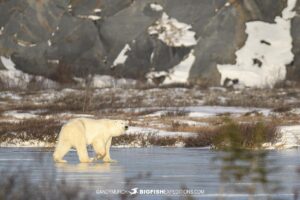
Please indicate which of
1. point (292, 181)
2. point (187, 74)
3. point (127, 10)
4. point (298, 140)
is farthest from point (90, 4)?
point (292, 181)

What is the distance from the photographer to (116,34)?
184 feet

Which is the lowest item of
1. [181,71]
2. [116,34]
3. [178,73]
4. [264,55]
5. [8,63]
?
[178,73]

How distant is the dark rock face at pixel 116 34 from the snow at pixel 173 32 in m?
0.31

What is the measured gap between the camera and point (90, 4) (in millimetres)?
57719

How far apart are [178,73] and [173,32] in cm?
304

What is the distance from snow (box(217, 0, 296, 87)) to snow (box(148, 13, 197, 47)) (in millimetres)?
3039

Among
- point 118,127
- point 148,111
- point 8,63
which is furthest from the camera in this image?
point 8,63

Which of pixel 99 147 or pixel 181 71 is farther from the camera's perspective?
pixel 181 71

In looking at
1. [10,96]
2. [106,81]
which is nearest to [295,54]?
[106,81]

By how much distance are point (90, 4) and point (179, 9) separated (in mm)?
5695

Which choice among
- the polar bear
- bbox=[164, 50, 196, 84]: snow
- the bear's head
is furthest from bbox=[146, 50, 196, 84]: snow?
the polar bear

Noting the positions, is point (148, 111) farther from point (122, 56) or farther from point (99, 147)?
point (122, 56)

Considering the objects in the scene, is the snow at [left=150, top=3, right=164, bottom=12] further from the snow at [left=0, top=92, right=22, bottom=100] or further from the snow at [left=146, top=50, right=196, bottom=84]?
the snow at [left=0, top=92, right=22, bottom=100]

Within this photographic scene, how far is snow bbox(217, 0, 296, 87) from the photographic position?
53781 mm
